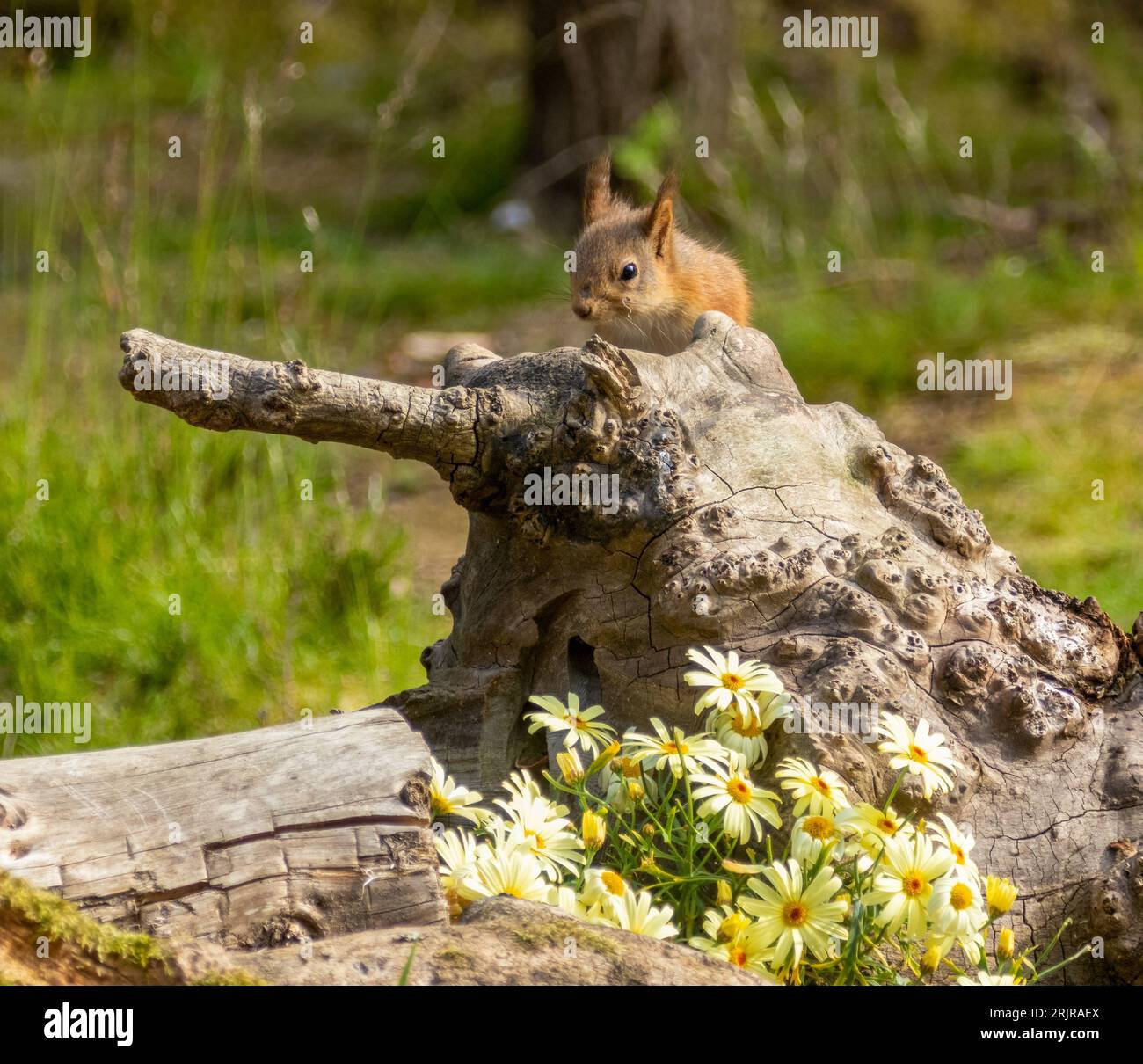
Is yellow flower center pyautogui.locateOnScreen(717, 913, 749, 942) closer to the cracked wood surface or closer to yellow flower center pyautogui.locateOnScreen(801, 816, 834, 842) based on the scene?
yellow flower center pyautogui.locateOnScreen(801, 816, 834, 842)

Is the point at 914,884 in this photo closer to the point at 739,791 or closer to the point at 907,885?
the point at 907,885

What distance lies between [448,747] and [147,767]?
2.22 feet

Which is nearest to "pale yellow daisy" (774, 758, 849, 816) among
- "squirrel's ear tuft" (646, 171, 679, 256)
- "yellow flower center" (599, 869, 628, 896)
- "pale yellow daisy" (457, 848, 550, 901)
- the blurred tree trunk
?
"yellow flower center" (599, 869, 628, 896)

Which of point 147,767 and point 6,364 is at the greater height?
point 6,364

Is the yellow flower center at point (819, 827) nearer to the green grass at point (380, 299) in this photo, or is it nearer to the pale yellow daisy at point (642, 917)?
the pale yellow daisy at point (642, 917)

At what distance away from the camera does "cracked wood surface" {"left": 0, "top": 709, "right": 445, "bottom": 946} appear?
240cm

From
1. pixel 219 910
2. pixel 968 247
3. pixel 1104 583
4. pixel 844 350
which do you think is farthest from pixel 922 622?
pixel 968 247

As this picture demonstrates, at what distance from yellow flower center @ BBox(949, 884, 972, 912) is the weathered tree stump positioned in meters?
0.31

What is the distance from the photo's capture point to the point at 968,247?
8312mm

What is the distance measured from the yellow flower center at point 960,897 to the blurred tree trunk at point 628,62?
6779 millimetres

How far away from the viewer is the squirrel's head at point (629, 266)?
4.48m

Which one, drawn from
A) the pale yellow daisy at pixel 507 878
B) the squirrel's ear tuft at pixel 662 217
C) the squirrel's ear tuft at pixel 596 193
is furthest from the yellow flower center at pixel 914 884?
the squirrel's ear tuft at pixel 596 193

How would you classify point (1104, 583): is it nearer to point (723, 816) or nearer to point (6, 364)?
point (723, 816)
